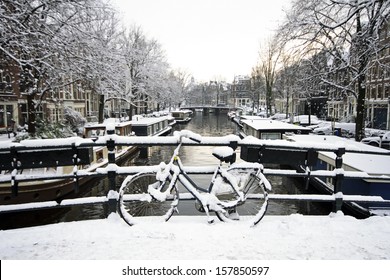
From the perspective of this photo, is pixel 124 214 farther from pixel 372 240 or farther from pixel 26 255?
pixel 372 240

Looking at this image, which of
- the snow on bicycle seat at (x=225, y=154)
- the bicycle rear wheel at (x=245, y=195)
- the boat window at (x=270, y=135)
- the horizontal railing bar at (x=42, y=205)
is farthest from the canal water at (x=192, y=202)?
the boat window at (x=270, y=135)

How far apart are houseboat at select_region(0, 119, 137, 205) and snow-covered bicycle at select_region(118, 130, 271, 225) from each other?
0.88 metres

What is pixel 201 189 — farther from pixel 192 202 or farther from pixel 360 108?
pixel 360 108

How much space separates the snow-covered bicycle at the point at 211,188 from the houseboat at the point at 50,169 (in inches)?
34.5

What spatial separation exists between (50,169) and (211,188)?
8230 millimetres

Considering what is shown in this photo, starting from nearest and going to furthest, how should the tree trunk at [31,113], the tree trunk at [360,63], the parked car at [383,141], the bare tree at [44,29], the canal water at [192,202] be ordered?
the bare tree at [44,29], the canal water at [192,202], the tree trunk at [360,63], the tree trunk at [31,113], the parked car at [383,141]

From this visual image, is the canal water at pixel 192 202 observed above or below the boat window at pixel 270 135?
below

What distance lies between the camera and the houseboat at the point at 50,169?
12.3 feet

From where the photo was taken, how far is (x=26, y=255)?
3.04 metres

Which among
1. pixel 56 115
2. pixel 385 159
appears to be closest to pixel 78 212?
pixel 385 159

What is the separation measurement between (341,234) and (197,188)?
1.88 metres

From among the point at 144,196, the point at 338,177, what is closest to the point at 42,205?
the point at 144,196

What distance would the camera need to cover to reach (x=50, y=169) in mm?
10141

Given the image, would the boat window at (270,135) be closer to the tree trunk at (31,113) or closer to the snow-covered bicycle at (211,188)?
the tree trunk at (31,113)
